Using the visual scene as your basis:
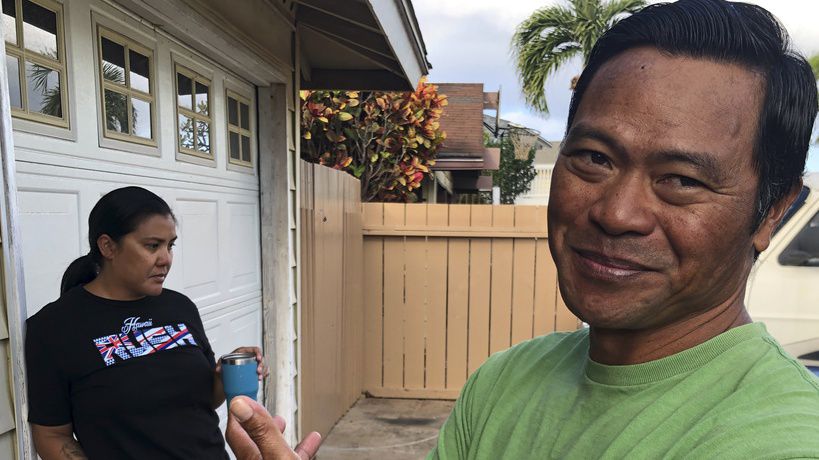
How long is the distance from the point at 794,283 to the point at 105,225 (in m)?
3.83

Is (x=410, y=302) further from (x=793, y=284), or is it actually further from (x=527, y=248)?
(x=793, y=284)

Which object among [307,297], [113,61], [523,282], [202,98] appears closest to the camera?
[113,61]

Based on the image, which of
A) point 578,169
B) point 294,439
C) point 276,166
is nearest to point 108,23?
point 276,166

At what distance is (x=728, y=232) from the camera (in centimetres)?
77

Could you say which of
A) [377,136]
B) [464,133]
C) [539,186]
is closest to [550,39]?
[464,133]

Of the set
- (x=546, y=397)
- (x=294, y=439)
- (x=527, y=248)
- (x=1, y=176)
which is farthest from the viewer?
(x=527, y=248)

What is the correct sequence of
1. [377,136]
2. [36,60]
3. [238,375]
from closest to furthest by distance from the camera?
[238,375], [36,60], [377,136]

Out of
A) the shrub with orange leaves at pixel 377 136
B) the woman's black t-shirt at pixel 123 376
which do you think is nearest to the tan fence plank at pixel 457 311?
the shrub with orange leaves at pixel 377 136

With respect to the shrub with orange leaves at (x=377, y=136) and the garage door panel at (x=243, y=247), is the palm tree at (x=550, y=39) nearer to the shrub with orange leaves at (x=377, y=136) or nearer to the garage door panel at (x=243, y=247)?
the shrub with orange leaves at (x=377, y=136)

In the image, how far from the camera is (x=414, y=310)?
5.11m

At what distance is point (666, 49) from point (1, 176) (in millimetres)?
1521

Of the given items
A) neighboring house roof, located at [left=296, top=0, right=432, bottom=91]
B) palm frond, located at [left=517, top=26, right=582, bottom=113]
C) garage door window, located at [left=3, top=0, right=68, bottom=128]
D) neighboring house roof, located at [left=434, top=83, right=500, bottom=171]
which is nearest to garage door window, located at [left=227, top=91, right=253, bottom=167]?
neighboring house roof, located at [left=296, top=0, right=432, bottom=91]

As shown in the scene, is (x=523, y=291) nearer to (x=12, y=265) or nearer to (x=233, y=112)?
(x=233, y=112)

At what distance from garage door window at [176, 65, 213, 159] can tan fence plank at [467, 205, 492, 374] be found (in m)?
2.88
